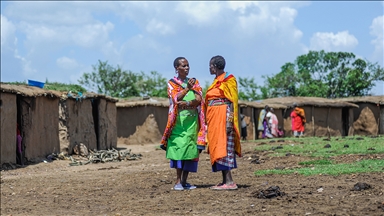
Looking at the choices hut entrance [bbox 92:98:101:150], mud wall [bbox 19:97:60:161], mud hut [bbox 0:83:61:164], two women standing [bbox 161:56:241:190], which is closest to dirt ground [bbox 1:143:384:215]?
two women standing [bbox 161:56:241:190]

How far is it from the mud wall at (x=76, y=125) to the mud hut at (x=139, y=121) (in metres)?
6.16

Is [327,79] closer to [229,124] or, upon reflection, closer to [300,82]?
[300,82]

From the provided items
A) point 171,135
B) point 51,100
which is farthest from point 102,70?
point 171,135

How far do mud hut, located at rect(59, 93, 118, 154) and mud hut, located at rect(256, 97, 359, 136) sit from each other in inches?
445

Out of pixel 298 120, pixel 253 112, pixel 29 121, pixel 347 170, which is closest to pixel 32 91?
pixel 29 121

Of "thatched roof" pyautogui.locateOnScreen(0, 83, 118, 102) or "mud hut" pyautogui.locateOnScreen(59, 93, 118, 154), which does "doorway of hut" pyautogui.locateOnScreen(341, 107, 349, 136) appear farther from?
"thatched roof" pyautogui.locateOnScreen(0, 83, 118, 102)

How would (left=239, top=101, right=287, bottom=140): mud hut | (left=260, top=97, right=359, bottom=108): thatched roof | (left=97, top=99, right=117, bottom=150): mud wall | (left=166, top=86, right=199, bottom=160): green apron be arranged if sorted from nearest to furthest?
(left=166, top=86, right=199, bottom=160): green apron
(left=97, top=99, right=117, bottom=150): mud wall
(left=239, top=101, right=287, bottom=140): mud hut
(left=260, top=97, right=359, bottom=108): thatched roof

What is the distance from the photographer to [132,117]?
26.6 meters

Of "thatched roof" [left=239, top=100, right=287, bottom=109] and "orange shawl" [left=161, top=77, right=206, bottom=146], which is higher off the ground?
"thatched roof" [left=239, top=100, right=287, bottom=109]

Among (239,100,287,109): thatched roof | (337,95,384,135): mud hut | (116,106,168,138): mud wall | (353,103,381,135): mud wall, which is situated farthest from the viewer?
(353,103,381,135): mud wall

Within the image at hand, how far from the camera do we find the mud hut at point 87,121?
18.1 metres

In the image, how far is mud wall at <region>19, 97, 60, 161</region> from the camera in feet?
52.4

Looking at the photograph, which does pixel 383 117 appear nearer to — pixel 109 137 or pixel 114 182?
pixel 109 137

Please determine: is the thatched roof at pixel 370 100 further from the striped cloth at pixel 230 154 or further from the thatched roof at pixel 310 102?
the striped cloth at pixel 230 154
